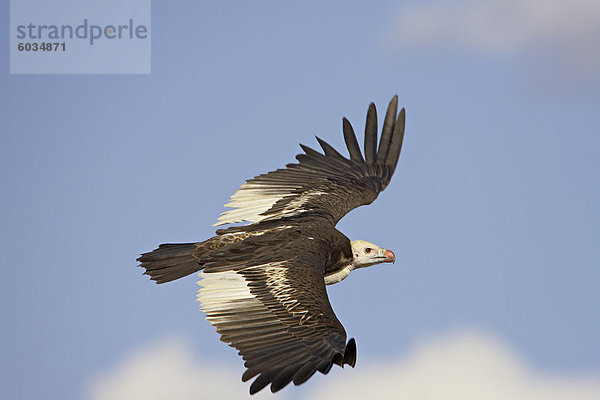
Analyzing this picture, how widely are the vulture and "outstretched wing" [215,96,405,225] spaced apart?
19 millimetres

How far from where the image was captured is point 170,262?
1301cm

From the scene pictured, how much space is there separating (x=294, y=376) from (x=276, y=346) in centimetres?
60

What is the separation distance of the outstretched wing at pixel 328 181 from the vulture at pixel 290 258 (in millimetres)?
19

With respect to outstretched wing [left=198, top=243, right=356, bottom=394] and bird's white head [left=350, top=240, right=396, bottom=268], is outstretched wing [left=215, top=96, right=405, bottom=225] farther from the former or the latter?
outstretched wing [left=198, top=243, right=356, bottom=394]

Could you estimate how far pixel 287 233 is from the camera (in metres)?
13.1

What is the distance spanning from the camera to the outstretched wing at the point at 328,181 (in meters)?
14.7

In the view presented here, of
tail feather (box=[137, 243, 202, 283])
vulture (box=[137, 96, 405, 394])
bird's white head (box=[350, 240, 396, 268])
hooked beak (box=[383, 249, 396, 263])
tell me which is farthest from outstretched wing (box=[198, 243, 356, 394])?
hooked beak (box=[383, 249, 396, 263])

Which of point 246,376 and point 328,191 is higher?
point 328,191

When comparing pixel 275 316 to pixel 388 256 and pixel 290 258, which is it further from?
pixel 388 256

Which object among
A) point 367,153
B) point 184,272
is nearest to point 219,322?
point 184,272

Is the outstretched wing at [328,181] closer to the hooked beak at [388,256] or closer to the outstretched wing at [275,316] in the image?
the hooked beak at [388,256]

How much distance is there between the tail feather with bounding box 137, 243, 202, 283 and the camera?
1282 centimetres

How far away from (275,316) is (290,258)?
125cm

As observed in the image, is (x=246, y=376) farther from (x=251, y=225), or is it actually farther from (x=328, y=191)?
(x=328, y=191)
